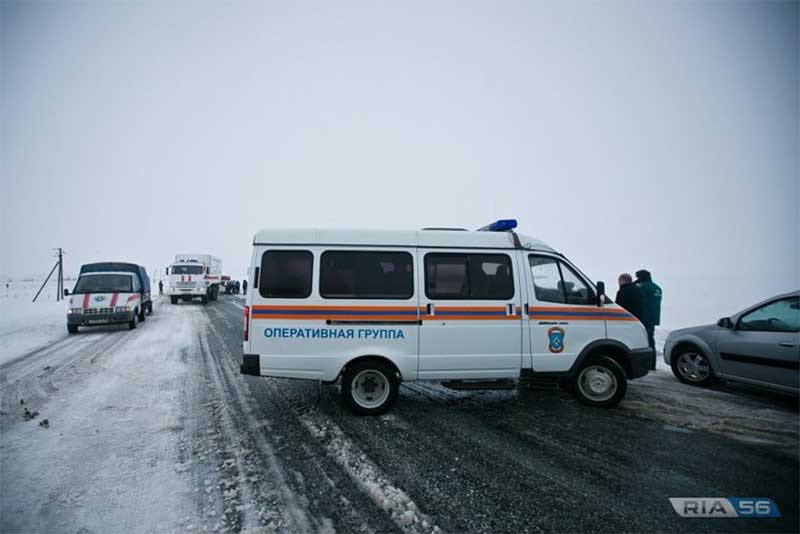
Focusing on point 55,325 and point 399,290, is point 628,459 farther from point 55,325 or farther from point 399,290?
point 55,325

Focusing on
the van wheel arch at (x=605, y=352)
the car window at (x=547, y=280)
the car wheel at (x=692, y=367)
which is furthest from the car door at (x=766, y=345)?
the car window at (x=547, y=280)

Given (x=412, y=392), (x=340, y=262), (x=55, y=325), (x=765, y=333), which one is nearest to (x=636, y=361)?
(x=765, y=333)

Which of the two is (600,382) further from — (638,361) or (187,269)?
(187,269)

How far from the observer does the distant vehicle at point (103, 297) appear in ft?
34.4

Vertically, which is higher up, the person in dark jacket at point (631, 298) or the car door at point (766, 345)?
the person in dark jacket at point (631, 298)

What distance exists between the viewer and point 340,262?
185 inches

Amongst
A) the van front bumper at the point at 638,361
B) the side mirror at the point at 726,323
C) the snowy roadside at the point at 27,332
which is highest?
the side mirror at the point at 726,323

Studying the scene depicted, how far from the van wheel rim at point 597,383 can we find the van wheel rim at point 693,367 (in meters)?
2.44

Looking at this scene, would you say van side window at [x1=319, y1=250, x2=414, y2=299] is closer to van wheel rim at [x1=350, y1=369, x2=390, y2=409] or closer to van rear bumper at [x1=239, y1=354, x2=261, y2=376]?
van wheel rim at [x1=350, y1=369, x2=390, y2=409]

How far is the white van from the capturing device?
455cm

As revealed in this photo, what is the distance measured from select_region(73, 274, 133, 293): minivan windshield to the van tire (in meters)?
11.0

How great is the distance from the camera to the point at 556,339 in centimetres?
490

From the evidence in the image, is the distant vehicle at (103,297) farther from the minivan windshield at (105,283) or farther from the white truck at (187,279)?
the white truck at (187,279)

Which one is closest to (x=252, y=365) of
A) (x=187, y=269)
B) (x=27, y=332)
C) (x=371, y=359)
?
(x=371, y=359)
